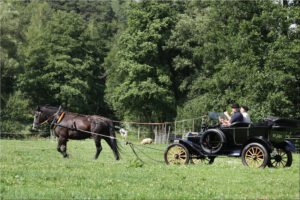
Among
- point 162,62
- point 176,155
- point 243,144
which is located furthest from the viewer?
point 162,62

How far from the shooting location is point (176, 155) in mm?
15859

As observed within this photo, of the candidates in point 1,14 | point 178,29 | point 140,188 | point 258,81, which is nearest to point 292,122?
point 140,188

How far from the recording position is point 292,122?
1488 cm

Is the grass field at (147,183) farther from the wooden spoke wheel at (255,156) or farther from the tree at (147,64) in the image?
the tree at (147,64)

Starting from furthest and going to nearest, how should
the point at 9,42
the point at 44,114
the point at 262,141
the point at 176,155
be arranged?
the point at 9,42 < the point at 44,114 < the point at 176,155 < the point at 262,141

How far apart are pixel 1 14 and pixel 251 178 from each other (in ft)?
166

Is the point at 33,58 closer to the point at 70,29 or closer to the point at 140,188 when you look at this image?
the point at 70,29

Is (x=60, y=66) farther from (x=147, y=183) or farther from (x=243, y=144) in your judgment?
(x=147, y=183)

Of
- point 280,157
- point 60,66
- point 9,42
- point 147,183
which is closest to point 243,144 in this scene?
point 280,157

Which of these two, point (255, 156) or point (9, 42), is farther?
point (9, 42)

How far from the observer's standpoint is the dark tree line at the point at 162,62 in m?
40.5

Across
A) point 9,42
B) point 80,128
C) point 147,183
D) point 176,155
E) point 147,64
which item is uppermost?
point 9,42

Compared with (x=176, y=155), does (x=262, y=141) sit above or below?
above

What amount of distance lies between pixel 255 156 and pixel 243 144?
520 mm
